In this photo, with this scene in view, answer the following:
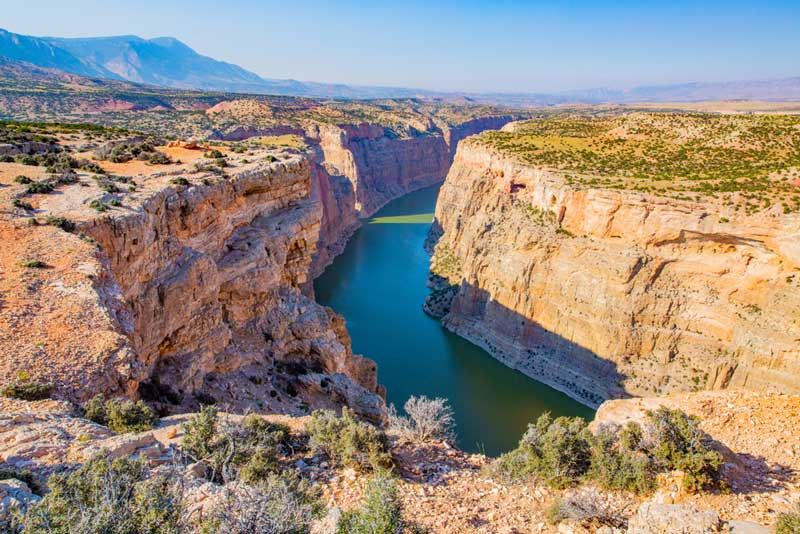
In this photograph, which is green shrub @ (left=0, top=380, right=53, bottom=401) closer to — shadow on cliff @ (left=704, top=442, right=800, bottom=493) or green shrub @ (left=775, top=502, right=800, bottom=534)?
green shrub @ (left=775, top=502, right=800, bottom=534)

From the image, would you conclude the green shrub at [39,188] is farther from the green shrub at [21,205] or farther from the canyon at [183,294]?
the green shrub at [21,205]

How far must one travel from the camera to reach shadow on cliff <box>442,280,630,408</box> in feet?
85.7

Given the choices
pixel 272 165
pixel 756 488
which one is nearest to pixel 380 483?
pixel 756 488

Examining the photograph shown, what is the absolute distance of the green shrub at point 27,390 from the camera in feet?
23.8

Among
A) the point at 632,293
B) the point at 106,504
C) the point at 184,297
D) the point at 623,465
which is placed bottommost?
the point at 632,293

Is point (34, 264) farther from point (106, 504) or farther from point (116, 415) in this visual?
point (106, 504)

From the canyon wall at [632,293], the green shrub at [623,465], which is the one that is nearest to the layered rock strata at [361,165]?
the canyon wall at [632,293]

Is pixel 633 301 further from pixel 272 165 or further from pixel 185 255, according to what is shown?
pixel 185 255

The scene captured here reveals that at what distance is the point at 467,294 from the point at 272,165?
60.4 feet

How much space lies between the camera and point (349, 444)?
8.04 metres

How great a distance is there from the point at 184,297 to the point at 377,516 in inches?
403

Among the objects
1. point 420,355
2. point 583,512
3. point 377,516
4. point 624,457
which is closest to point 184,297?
point 377,516

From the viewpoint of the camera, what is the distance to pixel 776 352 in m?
21.7

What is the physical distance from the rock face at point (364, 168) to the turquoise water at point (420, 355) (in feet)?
13.9
